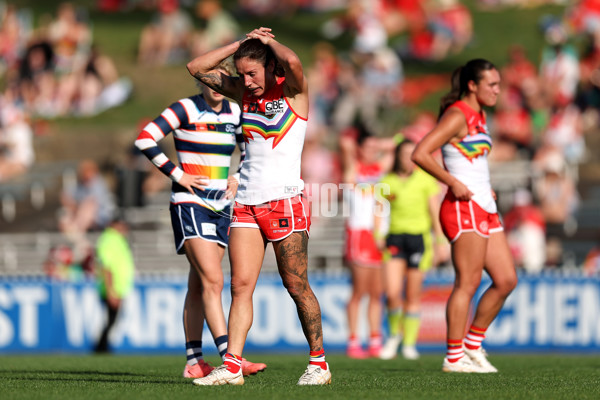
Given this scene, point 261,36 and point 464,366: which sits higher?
point 261,36

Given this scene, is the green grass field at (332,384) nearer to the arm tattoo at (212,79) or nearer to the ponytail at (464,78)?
the arm tattoo at (212,79)

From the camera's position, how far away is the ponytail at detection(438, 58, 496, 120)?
9.12 m

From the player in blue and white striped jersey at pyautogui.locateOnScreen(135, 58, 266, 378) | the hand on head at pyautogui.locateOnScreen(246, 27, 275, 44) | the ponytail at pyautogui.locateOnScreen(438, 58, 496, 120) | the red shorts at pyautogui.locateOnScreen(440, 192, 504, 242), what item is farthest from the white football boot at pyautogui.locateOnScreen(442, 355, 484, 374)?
the hand on head at pyautogui.locateOnScreen(246, 27, 275, 44)

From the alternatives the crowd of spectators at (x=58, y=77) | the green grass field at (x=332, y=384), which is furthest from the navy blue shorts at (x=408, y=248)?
the crowd of spectators at (x=58, y=77)

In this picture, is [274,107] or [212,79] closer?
[274,107]

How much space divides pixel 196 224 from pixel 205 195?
0.25 metres

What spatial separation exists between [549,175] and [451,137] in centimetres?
973

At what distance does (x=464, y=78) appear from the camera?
30.1ft

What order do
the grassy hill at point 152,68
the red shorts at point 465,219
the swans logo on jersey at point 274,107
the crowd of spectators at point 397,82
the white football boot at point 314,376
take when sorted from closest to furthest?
the swans logo on jersey at point 274,107 < the white football boot at point 314,376 < the red shorts at point 465,219 < the crowd of spectators at point 397,82 < the grassy hill at point 152,68

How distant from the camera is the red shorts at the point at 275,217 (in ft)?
24.3

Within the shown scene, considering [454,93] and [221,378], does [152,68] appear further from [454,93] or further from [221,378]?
[221,378]

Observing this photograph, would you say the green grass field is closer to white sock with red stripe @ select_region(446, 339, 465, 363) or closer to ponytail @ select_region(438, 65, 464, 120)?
white sock with red stripe @ select_region(446, 339, 465, 363)

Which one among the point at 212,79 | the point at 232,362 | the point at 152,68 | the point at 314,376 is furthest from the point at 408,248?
the point at 152,68

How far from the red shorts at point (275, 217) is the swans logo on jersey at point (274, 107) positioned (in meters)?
0.59
